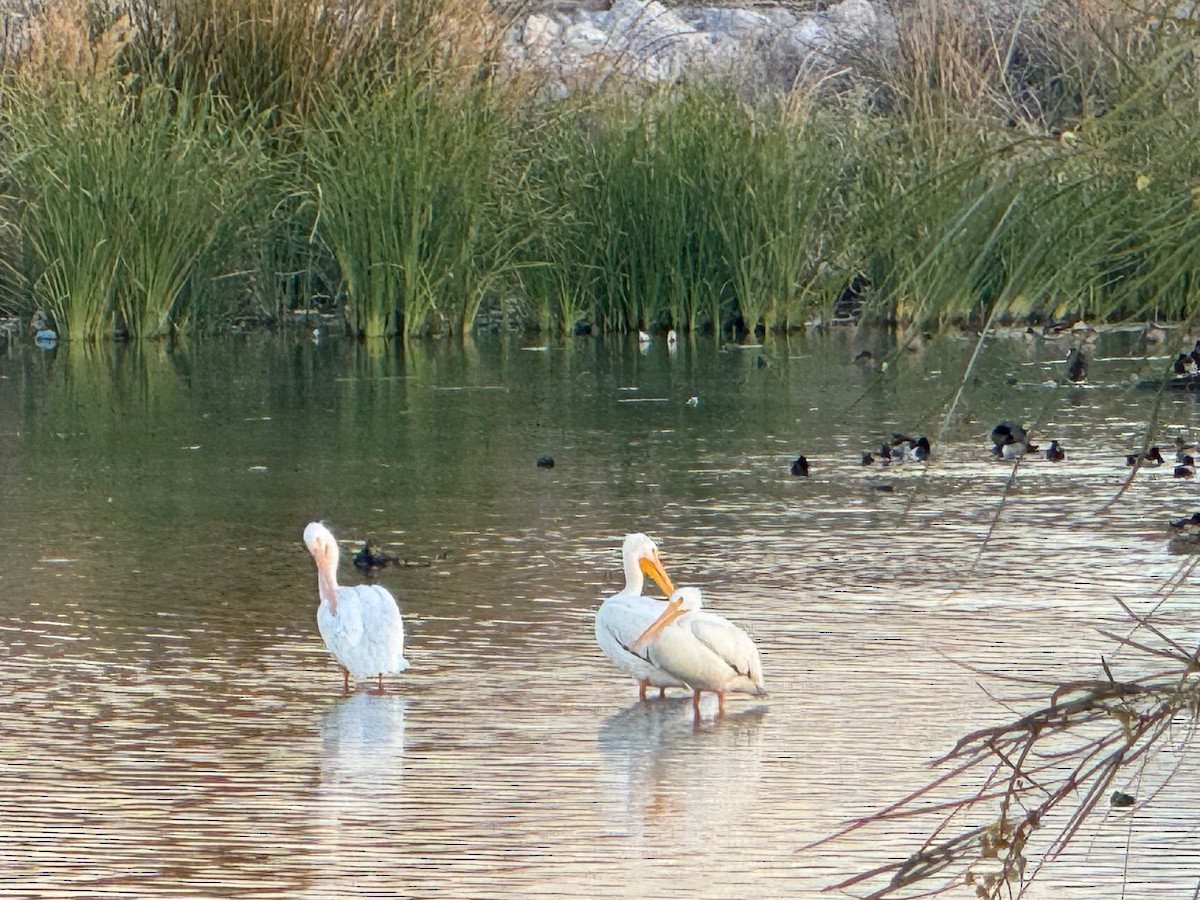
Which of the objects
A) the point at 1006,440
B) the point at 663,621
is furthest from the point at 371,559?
the point at 1006,440

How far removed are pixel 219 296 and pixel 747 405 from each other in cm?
627

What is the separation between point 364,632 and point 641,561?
0.89 meters

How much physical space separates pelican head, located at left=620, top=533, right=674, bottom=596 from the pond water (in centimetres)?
26

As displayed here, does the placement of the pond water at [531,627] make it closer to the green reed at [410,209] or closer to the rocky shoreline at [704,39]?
the green reed at [410,209]

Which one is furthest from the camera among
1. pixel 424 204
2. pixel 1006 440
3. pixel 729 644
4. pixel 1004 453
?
pixel 424 204

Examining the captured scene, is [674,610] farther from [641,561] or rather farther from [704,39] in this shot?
[704,39]

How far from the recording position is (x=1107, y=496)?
376 inches

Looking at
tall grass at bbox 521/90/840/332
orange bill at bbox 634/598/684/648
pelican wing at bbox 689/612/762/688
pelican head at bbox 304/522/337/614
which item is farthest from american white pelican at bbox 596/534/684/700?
tall grass at bbox 521/90/840/332

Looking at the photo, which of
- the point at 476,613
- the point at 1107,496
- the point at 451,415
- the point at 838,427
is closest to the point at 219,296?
the point at 451,415

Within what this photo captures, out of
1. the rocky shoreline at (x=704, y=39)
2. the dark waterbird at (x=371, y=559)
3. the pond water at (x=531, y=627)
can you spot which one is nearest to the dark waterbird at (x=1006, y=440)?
the pond water at (x=531, y=627)

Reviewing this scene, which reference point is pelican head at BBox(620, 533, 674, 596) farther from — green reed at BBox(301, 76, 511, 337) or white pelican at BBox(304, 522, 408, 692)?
green reed at BBox(301, 76, 511, 337)

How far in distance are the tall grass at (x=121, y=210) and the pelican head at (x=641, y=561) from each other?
10.9 m

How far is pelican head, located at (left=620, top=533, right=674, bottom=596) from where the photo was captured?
6660mm

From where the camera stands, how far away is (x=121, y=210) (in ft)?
55.6
